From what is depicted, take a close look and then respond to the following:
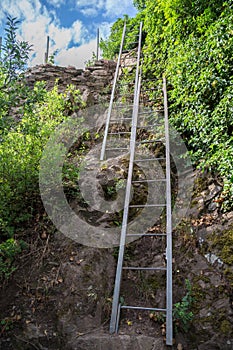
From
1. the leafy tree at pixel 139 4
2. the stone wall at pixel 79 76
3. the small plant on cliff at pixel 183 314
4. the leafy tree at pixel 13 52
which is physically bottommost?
the small plant on cliff at pixel 183 314

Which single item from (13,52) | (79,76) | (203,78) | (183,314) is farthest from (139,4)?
(183,314)

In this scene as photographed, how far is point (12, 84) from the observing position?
2604 mm

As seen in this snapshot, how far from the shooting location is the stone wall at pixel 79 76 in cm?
687

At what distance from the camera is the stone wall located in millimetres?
6867

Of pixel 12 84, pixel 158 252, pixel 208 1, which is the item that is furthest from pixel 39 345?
pixel 208 1

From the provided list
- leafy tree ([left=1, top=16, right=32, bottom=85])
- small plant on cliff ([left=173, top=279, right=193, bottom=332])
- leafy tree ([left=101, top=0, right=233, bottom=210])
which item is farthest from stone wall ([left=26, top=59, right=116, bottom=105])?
small plant on cliff ([left=173, top=279, right=193, bottom=332])

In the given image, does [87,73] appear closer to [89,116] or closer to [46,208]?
[89,116]

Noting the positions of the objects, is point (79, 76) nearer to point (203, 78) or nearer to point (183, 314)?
point (203, 78)

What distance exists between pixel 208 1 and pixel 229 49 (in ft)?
3.62

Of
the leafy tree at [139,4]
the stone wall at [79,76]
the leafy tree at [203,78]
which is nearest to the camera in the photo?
the leafy tree at [203,78]

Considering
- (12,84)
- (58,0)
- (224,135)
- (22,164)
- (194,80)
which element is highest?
(58,0)

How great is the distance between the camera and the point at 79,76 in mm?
7180

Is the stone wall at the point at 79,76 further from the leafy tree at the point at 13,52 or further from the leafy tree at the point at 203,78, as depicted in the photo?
the leafy tree at the point at 13,52

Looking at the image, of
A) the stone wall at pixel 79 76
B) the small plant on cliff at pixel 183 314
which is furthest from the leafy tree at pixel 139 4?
the small plant on cliff at pixel 183 314
